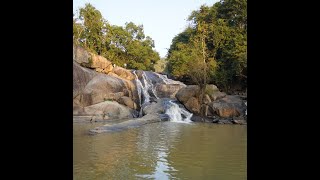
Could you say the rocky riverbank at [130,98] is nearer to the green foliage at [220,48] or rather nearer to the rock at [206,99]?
the rock at [206,99]

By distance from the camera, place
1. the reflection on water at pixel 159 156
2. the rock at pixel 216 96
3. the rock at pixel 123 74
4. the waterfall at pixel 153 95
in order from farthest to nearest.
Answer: the rock at pixel 123 74, the rock at pixel 216 96, the waterfall at pixel 153 95, the reflection on water at pixel 159 156

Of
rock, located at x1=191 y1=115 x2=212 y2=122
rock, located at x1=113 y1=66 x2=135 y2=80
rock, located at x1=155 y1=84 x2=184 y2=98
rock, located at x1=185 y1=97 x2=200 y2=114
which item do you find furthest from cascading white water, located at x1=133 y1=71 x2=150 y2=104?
rock, located at x1=191 y1=115 x2=212 y2=122

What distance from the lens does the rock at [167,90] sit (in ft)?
91.8

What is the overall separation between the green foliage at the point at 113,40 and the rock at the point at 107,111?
1003cm

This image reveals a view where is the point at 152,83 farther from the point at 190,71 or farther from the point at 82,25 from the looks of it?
the point at 82,25

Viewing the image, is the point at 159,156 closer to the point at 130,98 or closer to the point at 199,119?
A: the point at 199,119

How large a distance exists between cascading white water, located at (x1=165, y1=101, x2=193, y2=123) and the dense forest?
2.58 m

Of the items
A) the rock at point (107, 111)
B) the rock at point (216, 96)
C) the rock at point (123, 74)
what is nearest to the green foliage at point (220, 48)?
the rock at point (216, 96)

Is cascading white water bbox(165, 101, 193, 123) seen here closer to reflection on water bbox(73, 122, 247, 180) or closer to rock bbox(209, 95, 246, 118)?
rock bbox(209, 95, 246, 118)

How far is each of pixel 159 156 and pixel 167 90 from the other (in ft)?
59.5

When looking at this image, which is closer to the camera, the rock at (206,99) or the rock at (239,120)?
the rock at (239,120)
